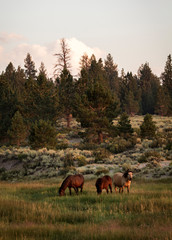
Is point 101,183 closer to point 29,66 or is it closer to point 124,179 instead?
point 124,179

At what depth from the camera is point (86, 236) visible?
5.27m

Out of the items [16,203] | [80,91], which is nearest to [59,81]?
[80,91]

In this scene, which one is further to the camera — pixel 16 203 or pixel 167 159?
pixel 167 159

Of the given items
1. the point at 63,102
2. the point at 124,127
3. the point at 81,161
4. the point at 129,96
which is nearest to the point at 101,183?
the point at 81,161

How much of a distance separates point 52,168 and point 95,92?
46.0 ft

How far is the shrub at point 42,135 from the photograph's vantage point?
31.9 m

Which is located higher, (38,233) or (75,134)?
(75,134)

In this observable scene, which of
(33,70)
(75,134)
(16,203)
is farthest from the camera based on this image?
(33,70)

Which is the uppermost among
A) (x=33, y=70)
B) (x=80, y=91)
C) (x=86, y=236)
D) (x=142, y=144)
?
(x=33, y=70)

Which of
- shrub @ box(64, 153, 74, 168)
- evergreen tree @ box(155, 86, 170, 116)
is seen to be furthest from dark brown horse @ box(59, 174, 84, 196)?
evergreen tree @ box(155, 86, 170, 116)

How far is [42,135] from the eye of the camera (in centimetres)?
3244

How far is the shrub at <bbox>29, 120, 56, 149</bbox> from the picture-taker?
3191 cm

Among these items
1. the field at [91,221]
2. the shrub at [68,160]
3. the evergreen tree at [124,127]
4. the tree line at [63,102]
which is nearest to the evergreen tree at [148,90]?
the tree line at [63,102]

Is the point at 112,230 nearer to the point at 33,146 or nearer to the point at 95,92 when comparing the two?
the point at 33,146
